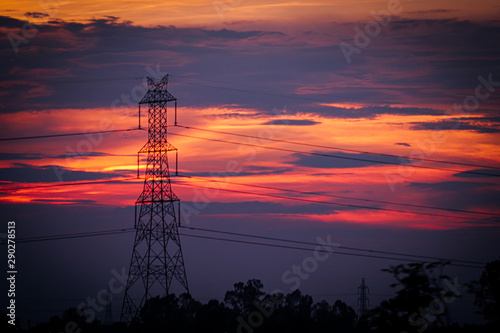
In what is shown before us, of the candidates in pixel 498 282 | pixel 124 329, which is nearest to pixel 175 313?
pixel 124 329

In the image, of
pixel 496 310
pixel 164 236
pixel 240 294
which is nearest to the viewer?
pixel 496 310


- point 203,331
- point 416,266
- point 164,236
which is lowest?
point 203,331

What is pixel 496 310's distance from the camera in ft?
92.6

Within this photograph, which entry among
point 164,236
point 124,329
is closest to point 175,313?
point 124,329

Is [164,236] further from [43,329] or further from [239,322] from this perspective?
[239,322]

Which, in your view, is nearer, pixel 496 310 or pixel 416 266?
pixel 416 266

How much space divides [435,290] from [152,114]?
32.1 meters

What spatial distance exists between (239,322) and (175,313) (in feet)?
58.4

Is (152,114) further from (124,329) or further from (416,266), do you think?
(416,266)

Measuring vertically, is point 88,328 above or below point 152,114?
below

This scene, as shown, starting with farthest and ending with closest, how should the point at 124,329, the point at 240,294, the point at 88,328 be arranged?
the point at 240,294 < the point at 88,328 < the point at 124,329

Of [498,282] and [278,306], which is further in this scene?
[278,306]

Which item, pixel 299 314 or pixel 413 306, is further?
pixel 299 314

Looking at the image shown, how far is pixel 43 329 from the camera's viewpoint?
63031 millimetres
